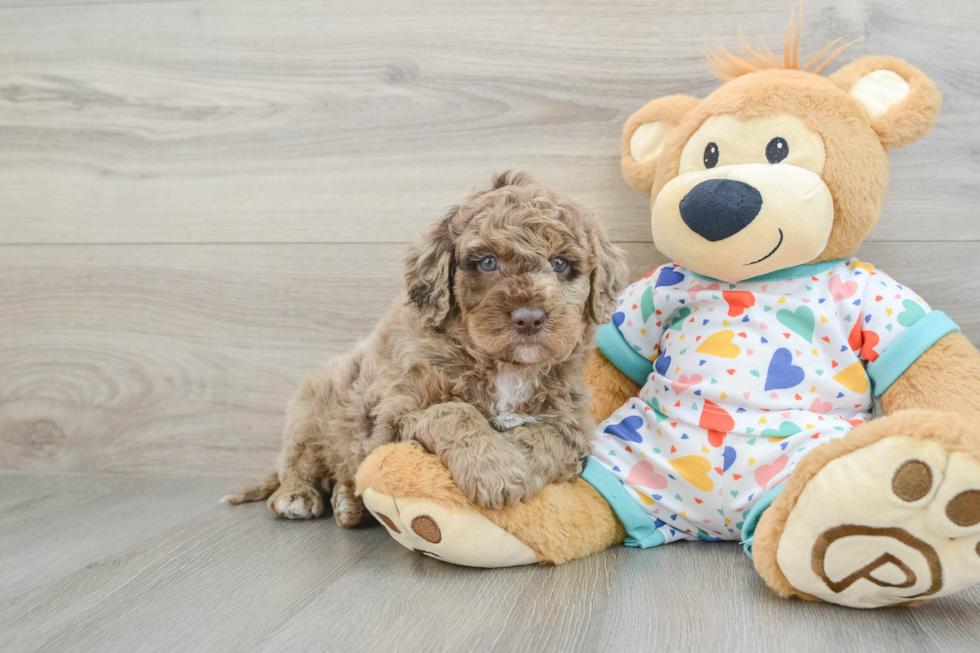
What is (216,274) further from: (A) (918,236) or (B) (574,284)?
(A) (918,236)

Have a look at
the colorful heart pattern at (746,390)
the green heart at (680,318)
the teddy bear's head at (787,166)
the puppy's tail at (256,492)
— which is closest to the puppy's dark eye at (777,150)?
the teddy bear's head at (787,166)

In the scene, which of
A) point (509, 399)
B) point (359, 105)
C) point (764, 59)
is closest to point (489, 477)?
point (509, 399)

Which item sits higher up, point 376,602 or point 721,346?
point 721,346

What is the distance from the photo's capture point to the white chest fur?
4.69 ft

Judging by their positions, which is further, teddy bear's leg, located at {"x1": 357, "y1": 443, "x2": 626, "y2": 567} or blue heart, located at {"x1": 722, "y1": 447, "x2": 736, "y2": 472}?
blue heart, located at {"x1": 722, "y1": 447, "x2": 736, "y2": 472}

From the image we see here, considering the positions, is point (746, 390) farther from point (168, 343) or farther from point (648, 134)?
point (168, 343)

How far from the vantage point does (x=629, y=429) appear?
A: 1548 mm

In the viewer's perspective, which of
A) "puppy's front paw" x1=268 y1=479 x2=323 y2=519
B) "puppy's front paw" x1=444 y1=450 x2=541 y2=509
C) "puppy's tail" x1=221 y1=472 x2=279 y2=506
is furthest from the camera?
"puppy's tail" x1=221 y1=472 x2=279 y2=506

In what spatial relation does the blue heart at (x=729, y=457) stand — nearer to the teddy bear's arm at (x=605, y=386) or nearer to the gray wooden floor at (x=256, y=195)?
the gray wooden floor at (x=256, y=195)

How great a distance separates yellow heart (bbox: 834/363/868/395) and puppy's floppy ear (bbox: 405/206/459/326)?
31.1 inches

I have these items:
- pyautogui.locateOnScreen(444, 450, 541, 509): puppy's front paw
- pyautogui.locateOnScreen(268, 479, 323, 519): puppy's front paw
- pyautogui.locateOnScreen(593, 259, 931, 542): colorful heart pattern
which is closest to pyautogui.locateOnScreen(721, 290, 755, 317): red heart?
pyautogui.locateOnScreen(593, 259, 931, 542): colorful heart pattern

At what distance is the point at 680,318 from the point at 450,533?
0.70m

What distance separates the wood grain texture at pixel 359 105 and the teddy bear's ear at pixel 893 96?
303mm

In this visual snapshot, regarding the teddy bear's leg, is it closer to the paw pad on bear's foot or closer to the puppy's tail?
the paw pad on bear's foot
